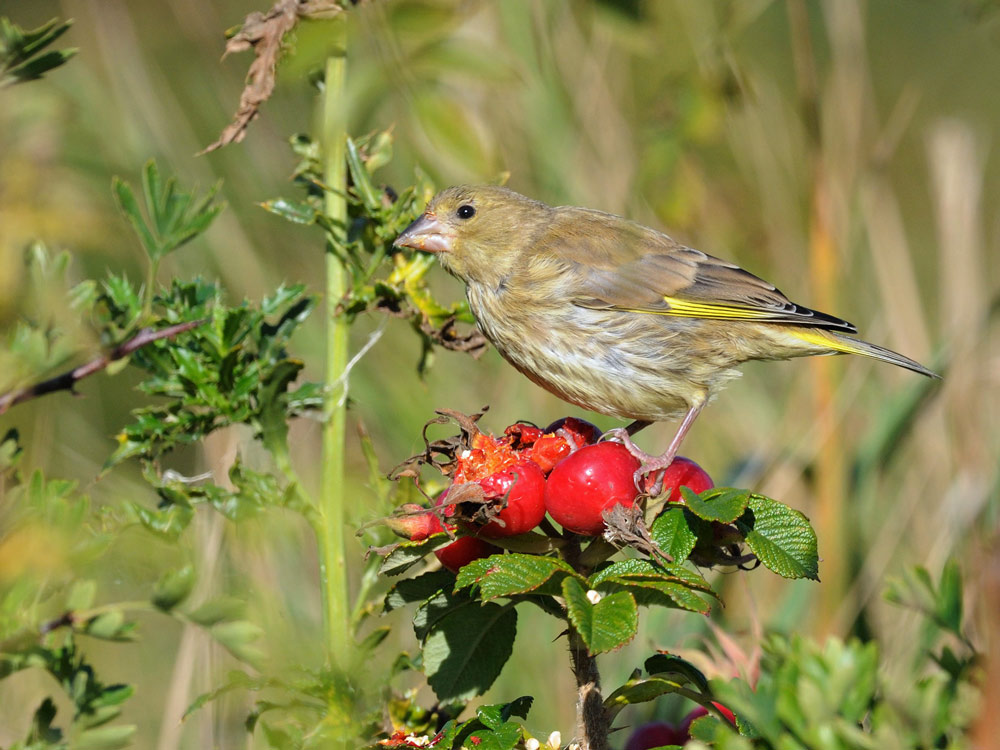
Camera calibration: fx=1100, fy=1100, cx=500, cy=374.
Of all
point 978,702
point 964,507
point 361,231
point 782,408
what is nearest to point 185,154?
point 361,231

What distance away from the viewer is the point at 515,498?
1535 mm

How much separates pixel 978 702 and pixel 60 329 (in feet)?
4.61

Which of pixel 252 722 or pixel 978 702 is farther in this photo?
pixel 252 722

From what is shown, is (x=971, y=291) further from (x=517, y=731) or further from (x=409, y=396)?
(x=517, y=731)

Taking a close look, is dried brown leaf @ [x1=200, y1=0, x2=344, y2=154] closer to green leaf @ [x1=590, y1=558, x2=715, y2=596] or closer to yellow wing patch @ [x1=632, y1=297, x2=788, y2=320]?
green leaf @ [x1=590, y1=558, x2=715, y2=596]

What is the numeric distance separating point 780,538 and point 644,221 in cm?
289

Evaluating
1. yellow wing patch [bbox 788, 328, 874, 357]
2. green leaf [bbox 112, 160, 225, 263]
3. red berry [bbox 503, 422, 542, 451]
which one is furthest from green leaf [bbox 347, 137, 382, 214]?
yellow wing patch [bbox 788, 328, 874, 357]

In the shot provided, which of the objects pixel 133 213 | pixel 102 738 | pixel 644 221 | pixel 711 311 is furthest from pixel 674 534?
pixel 644 221

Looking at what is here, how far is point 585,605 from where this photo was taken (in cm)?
140

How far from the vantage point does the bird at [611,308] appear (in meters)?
2.87

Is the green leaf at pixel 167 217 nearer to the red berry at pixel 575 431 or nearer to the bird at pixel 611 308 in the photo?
the red berry at pixel 575 431

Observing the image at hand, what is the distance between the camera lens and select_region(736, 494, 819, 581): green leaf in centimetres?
147

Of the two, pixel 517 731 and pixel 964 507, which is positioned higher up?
pixel 517 731

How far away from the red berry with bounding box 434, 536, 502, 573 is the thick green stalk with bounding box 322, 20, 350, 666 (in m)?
0.29
